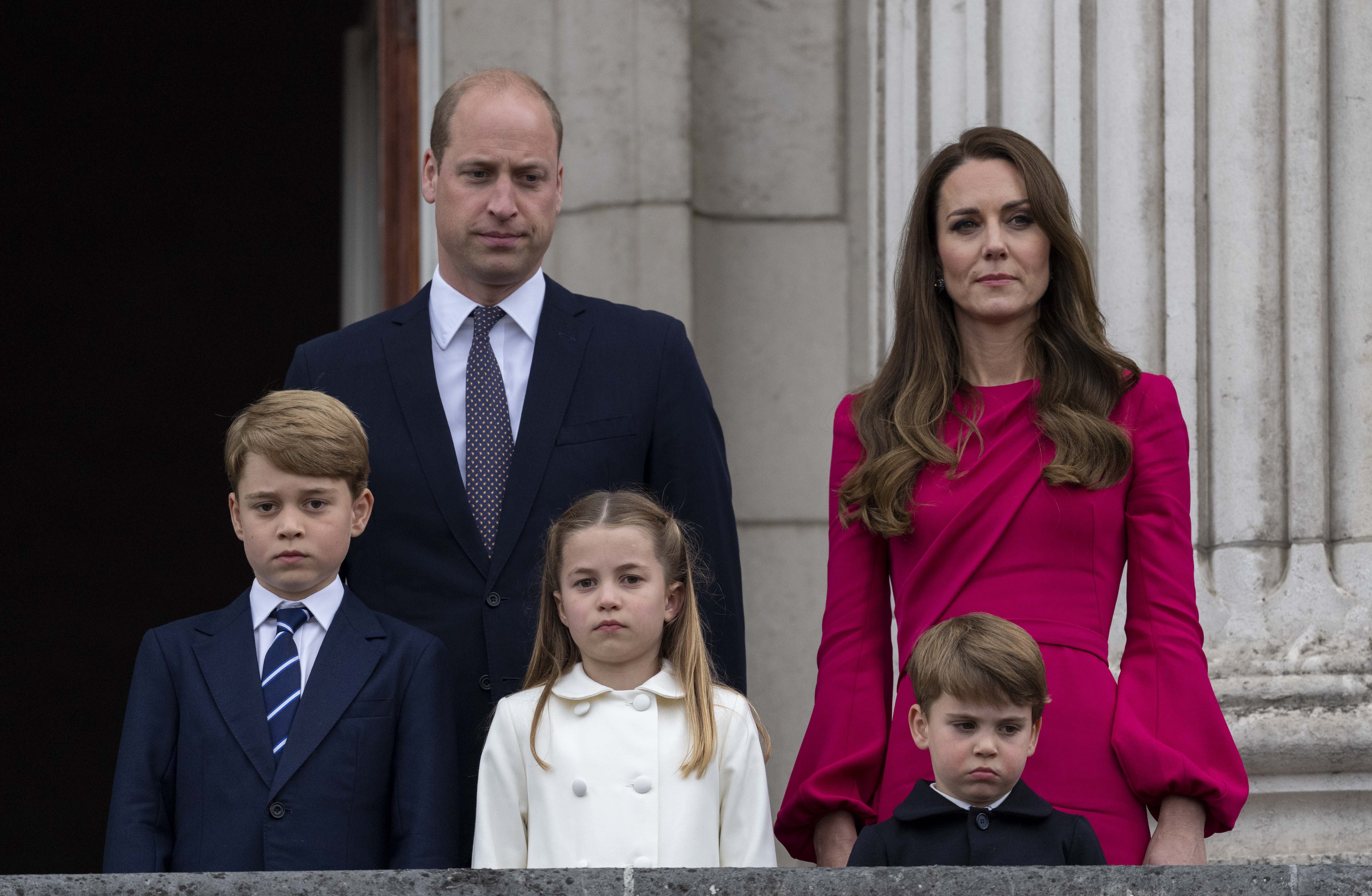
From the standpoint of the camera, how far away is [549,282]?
358 centimetres

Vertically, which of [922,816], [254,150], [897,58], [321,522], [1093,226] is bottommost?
[922,816]

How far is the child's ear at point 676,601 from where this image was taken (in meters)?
3.16

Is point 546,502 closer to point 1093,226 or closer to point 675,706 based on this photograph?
point 675,706

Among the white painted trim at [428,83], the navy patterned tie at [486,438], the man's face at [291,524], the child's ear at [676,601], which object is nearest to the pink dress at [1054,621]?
the child's ear at [676,601]

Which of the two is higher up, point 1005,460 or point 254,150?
point 254,150

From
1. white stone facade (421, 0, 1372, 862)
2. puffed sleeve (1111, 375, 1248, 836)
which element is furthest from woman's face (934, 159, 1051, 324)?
white stone facade (421, 0, 1372, 862)

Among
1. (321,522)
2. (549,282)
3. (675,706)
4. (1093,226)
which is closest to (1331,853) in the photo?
(1093,226)

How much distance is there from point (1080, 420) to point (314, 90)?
312 inches

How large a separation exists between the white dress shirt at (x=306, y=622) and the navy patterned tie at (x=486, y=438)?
30cm

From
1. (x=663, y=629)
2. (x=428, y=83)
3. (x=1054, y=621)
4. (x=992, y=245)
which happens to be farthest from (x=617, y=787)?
(x=428, y=83)

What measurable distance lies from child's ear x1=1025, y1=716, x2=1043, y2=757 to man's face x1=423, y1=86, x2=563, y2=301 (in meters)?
1.28

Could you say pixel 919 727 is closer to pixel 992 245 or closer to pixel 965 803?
pixel 965 803

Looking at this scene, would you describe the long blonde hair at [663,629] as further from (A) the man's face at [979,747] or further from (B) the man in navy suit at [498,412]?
(A) the man's face at [979,747]

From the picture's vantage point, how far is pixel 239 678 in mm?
3047
